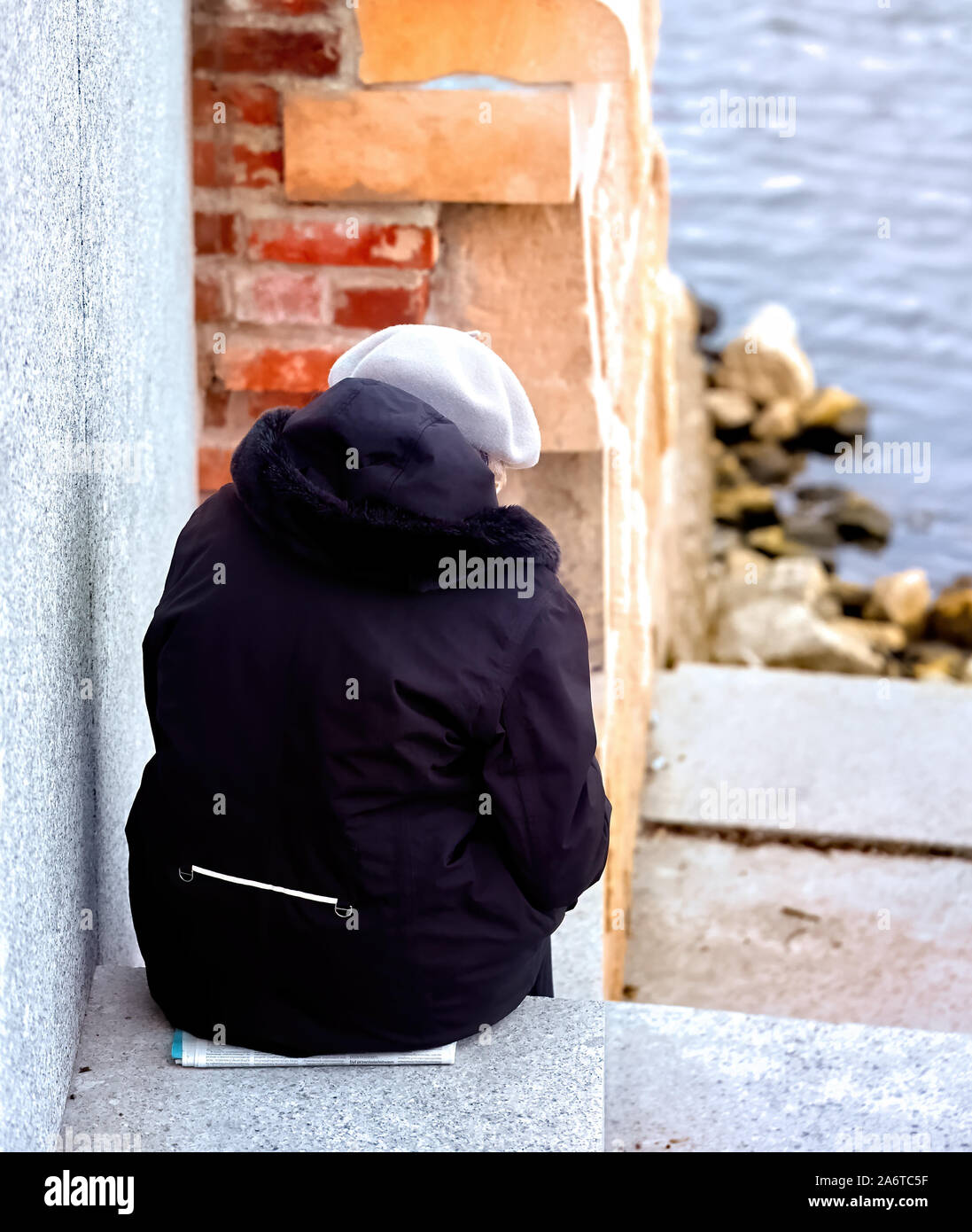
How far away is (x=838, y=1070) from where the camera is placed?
2139 mm

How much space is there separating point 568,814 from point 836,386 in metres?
7.50

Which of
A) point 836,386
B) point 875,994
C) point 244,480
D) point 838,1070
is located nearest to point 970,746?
point 875,994

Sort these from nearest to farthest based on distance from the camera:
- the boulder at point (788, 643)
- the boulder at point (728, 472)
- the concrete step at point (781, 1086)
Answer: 1. the concrete step at point (781, 1086)
2. the boulder at point (788, 643)
3. the boulder at point (728, 472)

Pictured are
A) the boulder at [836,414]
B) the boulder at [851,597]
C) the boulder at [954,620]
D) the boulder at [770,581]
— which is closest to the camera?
the boulder at [770,581]

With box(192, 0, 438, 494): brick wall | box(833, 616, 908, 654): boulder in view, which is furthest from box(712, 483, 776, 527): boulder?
box(192, 0, 438, 494): brick wall

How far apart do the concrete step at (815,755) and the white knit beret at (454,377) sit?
8.23ft

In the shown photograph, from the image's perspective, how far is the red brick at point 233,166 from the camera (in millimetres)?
2447

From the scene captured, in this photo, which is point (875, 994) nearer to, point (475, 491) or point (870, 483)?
point (475, 491)

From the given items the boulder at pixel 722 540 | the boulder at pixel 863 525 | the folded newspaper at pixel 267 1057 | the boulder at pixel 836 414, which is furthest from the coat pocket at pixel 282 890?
the boulder at pixel 836 414

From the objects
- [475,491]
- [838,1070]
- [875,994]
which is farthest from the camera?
[875,994]

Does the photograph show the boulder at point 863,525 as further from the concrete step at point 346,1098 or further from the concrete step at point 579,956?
the concrete step at point 346,1098

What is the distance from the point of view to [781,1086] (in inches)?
84.6

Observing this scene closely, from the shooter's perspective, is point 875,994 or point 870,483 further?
point 870,483

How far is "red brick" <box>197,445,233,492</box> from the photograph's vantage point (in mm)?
2639
